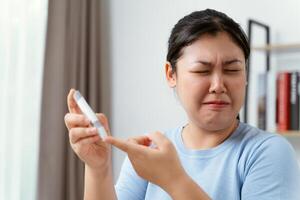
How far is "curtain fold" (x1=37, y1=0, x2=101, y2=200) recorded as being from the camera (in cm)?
267

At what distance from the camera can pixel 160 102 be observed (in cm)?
288

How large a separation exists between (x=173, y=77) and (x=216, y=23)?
184 mm

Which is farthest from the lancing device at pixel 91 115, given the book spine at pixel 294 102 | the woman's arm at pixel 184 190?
the book spine at pixel 294 102

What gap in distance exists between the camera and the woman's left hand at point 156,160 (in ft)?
2.75

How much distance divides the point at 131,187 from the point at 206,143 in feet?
0.82

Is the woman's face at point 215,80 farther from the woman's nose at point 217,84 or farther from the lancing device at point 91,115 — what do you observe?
the lancing device at point 91,115

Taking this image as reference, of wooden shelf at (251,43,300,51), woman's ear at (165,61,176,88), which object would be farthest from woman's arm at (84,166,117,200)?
wooden shelf at (251,43,300,51)

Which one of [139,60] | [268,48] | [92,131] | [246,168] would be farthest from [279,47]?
[92,131]

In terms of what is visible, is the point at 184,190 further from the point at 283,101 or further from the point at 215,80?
the point at 283,101

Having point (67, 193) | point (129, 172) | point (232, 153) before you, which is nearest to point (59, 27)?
point (67, 193)

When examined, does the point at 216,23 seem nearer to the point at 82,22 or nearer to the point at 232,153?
the point at 232,153

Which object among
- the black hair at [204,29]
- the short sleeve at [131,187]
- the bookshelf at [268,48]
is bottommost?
the short sleeve at [131,187]

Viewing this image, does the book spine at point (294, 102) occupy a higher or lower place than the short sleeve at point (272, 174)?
higher

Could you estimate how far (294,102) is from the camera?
2143mm
